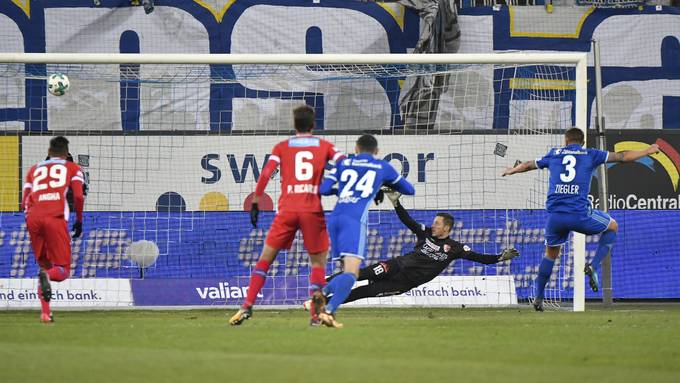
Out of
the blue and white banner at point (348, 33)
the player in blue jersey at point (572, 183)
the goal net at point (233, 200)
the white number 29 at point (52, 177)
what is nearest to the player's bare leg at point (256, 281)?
the white number 29 at point (52, 177)

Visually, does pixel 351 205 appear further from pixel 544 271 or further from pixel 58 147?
pixel 544 271

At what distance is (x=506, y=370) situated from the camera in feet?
25.6

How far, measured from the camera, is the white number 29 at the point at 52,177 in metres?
13.5

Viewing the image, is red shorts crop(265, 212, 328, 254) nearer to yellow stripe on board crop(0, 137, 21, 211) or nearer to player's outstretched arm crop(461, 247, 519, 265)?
player's outstretched arm crop(461, 247, 519, 265)

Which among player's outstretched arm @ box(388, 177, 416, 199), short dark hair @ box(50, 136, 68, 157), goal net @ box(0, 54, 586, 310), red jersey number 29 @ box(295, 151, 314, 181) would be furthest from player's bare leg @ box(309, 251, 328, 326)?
goal net @ box(0, 54, 586, 310)

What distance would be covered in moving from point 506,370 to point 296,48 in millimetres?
15899

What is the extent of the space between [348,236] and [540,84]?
8980 millimetres

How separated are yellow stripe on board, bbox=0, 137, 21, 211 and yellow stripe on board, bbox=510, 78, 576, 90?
8546 millimetres

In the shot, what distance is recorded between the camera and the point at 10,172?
18.1 m

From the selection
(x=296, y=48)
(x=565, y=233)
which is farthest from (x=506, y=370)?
(x=296, y=48)

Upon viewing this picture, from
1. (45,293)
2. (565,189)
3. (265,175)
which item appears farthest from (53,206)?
(565,189)

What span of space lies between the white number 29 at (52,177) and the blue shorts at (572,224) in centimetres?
652

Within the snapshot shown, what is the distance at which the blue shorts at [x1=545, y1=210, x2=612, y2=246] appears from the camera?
596 inches

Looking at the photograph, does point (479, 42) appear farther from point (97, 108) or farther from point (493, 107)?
point (97, 108)
